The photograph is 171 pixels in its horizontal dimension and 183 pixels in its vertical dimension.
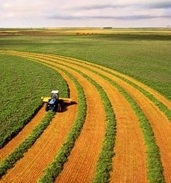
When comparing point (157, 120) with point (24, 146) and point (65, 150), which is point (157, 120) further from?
point (24, 146)

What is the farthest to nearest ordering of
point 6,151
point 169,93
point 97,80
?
point 97,80 → point 169,93 → point 6,151

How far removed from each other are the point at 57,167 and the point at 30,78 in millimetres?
24707

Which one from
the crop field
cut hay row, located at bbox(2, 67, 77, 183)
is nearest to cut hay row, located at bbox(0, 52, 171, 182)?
the crop field

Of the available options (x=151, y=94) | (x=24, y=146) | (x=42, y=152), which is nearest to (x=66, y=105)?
(x=24, y=146)

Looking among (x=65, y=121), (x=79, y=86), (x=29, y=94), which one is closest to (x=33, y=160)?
(x=65, y=121)

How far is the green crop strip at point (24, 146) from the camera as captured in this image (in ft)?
54.3

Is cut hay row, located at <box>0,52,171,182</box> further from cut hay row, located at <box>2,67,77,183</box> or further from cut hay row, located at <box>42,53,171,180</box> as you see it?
cut hay row, located at <box>2,67,77,183</box>

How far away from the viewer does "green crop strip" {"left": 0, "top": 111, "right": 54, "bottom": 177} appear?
16547mm

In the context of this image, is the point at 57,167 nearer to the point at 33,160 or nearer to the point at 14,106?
the point at 33,160

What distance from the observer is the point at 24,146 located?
62.2 feet

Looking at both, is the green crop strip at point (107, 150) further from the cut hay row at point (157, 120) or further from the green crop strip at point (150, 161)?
the cut hay row at point (157, 120)

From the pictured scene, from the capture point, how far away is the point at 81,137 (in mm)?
20438

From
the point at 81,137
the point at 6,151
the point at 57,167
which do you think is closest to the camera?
the point at 57,167

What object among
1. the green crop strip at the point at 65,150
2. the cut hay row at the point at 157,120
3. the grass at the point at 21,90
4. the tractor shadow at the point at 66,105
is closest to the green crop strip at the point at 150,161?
the cut hay row at the point at 157,120
